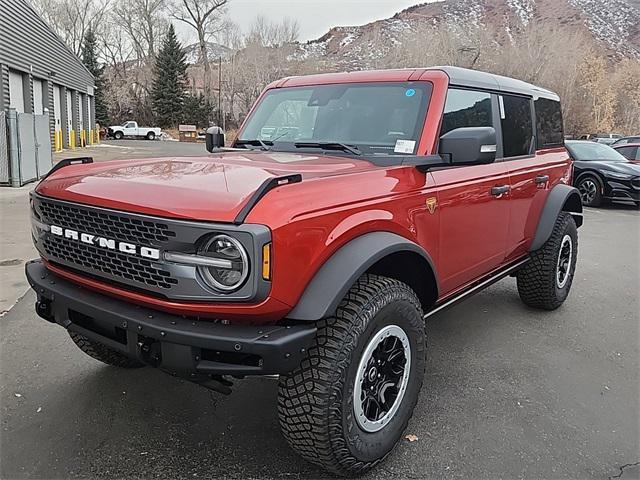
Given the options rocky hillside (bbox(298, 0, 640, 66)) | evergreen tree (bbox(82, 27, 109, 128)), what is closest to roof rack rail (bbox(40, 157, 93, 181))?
evergreen tree (bbox(82, 27, 109, 128))

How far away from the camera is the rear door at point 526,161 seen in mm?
4254

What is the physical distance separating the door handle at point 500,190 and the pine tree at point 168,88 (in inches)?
2258

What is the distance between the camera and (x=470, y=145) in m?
3.09

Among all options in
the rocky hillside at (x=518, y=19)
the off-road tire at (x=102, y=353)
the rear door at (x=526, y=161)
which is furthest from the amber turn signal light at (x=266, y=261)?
the rocky hillside at (x=518, y=19)

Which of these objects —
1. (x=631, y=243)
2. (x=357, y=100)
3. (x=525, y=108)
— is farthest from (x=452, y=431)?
(x=631, y=243)

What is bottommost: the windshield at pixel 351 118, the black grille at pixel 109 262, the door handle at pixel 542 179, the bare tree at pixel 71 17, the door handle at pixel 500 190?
the black grille at pixel 109 262

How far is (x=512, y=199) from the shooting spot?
4.14 m

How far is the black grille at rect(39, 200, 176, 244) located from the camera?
7.51 ft

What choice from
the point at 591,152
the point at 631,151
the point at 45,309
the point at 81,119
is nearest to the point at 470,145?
the point at 45,309

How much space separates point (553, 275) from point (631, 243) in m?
4.99

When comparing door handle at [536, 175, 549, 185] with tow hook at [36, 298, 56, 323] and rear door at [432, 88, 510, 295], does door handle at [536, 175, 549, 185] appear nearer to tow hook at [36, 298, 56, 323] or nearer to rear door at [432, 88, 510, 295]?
rear door at [432, 88, 510, 295]

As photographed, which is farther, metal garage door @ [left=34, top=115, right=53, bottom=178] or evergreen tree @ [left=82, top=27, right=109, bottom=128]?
evergreen tree @ [left=82, top=27, right=109, bottom=128]

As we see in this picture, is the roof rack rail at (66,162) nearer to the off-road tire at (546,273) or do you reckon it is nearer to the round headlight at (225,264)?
the round headlight at (225,264)

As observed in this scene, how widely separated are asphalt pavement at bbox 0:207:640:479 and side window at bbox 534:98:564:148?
1.69 metres
